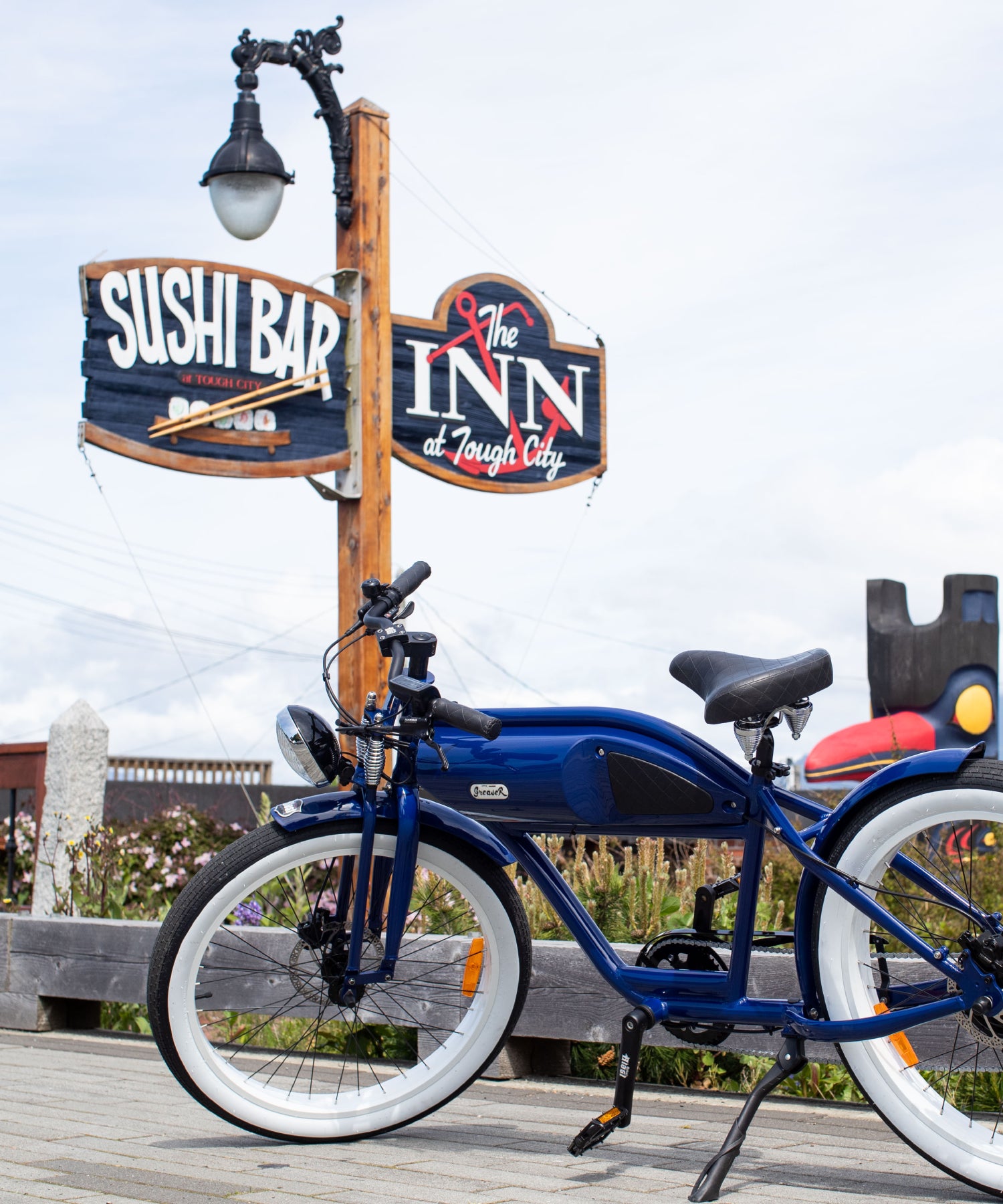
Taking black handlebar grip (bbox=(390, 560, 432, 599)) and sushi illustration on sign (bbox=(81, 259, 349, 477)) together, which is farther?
sushi illustration on sign (bbox=(81, 259, 349, 477))

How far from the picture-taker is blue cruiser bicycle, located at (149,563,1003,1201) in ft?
11.0

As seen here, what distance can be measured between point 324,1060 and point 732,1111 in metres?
1.37

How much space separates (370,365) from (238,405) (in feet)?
2.88

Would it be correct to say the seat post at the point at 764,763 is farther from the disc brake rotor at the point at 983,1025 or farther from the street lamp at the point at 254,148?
the street lamp at the point at 254,148

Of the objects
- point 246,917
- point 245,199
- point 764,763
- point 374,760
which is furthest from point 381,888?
point 245,199

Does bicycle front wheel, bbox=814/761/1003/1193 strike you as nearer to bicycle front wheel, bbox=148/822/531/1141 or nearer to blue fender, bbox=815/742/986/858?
blue fender, bbox=815/742/986/858

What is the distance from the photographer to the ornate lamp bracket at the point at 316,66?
8.31m

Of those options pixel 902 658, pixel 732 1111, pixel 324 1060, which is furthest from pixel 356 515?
pixel 902 658

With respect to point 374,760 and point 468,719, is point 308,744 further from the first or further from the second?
point 468,719

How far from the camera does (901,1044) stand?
11.4ft

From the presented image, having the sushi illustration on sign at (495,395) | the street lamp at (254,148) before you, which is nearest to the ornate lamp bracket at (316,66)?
the street lamp at (254,148)

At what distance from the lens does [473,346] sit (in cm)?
968

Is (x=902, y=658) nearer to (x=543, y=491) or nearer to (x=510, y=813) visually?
(x=543, y=491)

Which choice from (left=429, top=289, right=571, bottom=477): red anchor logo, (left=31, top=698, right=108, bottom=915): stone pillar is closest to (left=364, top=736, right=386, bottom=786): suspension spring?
(left=429, top=289, right=571, bottom=477): red anchor logo
